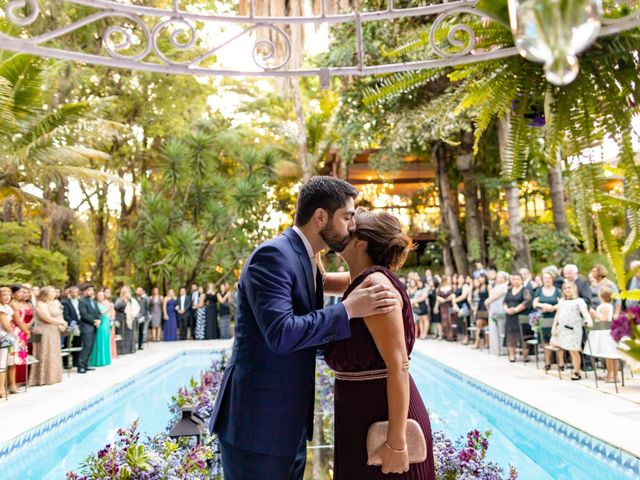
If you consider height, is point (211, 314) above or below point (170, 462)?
above

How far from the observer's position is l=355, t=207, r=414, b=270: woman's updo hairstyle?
2.54 metres

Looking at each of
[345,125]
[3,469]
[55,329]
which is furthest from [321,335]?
[345,125]

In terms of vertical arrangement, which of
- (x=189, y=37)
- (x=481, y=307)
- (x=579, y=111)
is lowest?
(x=481, y=307)

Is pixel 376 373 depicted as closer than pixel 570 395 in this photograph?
Yes

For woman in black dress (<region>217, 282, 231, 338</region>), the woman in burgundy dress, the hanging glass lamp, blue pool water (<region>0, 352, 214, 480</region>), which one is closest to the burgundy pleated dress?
the woman in burgundy dress

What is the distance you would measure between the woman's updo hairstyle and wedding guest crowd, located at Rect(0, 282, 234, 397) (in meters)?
7.93

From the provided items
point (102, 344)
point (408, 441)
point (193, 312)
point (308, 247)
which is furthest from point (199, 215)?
point (408, 441)

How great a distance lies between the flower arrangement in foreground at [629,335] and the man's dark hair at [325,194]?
124cm

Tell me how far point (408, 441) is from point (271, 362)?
1.89 feet

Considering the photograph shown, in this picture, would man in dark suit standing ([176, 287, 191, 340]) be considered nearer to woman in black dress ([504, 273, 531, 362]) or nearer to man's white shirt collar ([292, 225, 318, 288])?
woman in black dress ([504, 273, 531, 362])

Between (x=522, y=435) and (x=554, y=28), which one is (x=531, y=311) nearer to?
(x=522, y=435)

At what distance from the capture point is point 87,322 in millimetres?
12914

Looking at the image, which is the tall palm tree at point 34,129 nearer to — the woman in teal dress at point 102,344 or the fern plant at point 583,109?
the woman in teal dress at point 102,344

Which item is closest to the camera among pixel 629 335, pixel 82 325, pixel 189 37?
pixel 629 335
